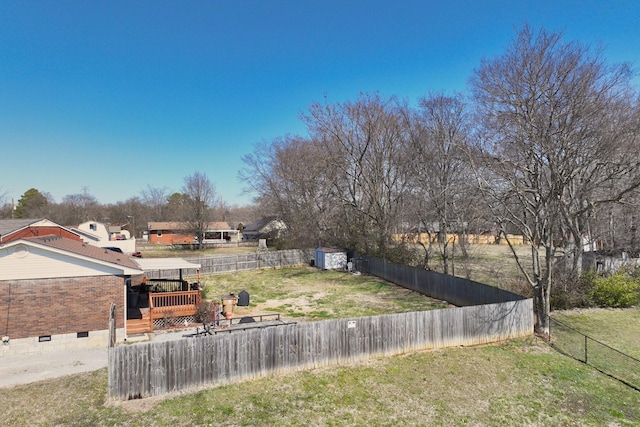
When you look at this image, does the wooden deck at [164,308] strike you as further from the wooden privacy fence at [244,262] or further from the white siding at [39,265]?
the wooden privacy fence at [244,262]

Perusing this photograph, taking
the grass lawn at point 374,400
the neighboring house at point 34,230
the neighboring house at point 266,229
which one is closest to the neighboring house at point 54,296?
the grass lawn at point 374,400

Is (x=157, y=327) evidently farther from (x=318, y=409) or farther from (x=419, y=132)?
(x=419, y=132)

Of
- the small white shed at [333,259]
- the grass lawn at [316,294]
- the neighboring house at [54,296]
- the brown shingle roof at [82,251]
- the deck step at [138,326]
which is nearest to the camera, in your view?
the neighboring house at [54,296]

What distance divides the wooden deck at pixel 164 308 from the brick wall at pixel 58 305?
0.88 metres

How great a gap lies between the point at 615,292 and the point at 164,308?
20.0 meters

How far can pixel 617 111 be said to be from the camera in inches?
573

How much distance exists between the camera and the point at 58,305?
1195cm

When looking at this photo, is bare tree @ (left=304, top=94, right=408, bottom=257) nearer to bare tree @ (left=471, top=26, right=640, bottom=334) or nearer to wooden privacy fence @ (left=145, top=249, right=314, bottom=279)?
wooden privacy fence @ (left=145, top=249, right=314, bottom=279)

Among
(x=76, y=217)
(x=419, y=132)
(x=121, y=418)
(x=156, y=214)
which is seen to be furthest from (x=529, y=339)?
(x=156, y=214)

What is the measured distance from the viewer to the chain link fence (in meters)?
10.0

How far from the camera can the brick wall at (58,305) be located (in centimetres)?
1151

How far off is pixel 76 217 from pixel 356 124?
2360 inches

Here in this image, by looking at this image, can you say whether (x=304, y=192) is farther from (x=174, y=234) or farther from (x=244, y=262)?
(x=174, y=234)

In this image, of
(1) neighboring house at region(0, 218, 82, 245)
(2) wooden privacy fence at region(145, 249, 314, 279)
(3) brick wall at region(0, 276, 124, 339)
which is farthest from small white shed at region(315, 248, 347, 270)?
(3) brick wall at region(0, 276, 124, 339)
